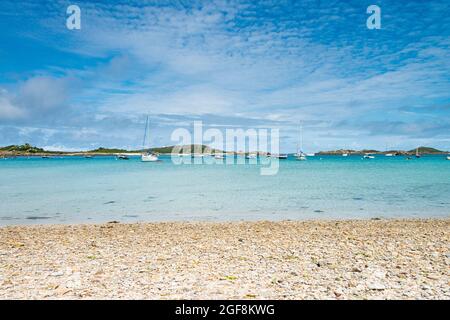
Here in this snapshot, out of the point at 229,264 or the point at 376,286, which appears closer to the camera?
the point at 376,286

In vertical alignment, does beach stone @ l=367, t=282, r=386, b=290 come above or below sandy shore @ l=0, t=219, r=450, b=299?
above

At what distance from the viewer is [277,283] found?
7.00m

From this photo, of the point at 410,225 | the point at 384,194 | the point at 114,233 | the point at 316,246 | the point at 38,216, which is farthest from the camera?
the point at 384,194

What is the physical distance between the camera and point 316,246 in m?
10.5

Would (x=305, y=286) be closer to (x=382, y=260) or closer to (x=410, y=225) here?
(x=382, y=260)

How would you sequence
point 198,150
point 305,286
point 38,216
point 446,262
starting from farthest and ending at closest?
1. point 198,150
2. point 38,216
3. point 446,262
4. point 305,286

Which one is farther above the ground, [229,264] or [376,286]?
[376,286]

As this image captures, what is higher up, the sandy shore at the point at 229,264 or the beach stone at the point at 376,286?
the beach stone at the point at 376,286

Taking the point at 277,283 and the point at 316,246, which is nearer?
the point at 277,283

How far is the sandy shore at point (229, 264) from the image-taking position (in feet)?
21.7

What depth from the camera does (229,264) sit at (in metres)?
8.55

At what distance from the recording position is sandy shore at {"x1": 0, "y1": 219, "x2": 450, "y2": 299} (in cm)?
661
